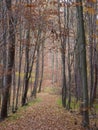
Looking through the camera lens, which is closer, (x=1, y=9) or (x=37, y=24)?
(x=1, y=9)

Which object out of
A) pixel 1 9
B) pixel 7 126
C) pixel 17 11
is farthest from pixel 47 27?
pixel 7 126

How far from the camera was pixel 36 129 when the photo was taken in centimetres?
1030

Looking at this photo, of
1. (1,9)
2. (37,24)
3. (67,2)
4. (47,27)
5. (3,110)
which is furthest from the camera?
(47,27)

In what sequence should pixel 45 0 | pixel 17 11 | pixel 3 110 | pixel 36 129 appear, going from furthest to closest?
pixel 45 0 → pixel 3 110 → pixel 17 11 → pixel 36 129

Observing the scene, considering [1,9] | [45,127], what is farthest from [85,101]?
[1,9]

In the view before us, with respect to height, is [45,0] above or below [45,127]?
above

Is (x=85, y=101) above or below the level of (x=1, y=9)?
below

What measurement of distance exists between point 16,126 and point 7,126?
460mm

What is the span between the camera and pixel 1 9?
11.1m

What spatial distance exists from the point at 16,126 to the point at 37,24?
8.21 m

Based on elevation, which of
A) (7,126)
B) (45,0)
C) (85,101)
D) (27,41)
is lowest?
(7,126)

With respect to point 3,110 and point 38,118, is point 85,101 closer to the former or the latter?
point 38,118

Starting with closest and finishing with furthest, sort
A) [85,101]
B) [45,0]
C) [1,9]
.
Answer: [85,101]
[1,9]
[45,0]

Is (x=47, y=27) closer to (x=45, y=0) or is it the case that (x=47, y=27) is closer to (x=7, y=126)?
(x=45, y=0)
